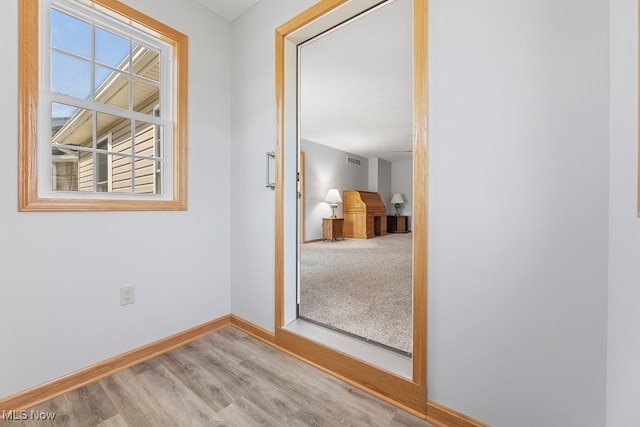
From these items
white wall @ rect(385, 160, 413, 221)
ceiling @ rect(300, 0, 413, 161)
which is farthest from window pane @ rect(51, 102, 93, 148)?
white wall @ rect(385, 160, 413, 221)

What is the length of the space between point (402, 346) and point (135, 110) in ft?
7.56

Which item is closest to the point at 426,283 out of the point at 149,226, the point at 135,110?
the point at 149,226

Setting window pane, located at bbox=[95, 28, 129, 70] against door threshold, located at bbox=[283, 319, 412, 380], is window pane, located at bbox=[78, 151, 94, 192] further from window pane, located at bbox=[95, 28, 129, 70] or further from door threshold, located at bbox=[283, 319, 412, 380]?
door threshold, located at bbox=[283, 319, 412, 380]

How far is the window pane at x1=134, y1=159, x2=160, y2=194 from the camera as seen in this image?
1834 millimetres

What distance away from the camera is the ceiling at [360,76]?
223cm

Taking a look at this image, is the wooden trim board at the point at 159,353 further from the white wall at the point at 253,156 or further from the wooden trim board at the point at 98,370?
the white wall at the point at 253,156

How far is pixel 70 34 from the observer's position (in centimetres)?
154

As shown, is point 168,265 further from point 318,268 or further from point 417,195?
point 318,268

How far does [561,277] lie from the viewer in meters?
0.95

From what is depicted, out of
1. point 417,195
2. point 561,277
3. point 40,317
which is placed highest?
point 417,195

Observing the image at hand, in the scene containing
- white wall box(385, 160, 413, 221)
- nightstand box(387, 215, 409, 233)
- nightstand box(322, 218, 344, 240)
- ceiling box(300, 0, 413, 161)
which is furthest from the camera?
white wall box(385, 160, 413, 221)

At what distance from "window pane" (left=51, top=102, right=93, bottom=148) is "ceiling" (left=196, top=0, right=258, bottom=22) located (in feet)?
3.85

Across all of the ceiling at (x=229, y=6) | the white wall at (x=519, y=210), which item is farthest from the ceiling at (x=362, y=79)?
the white wall at (x=519, y=210)

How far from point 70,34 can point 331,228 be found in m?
5.70
